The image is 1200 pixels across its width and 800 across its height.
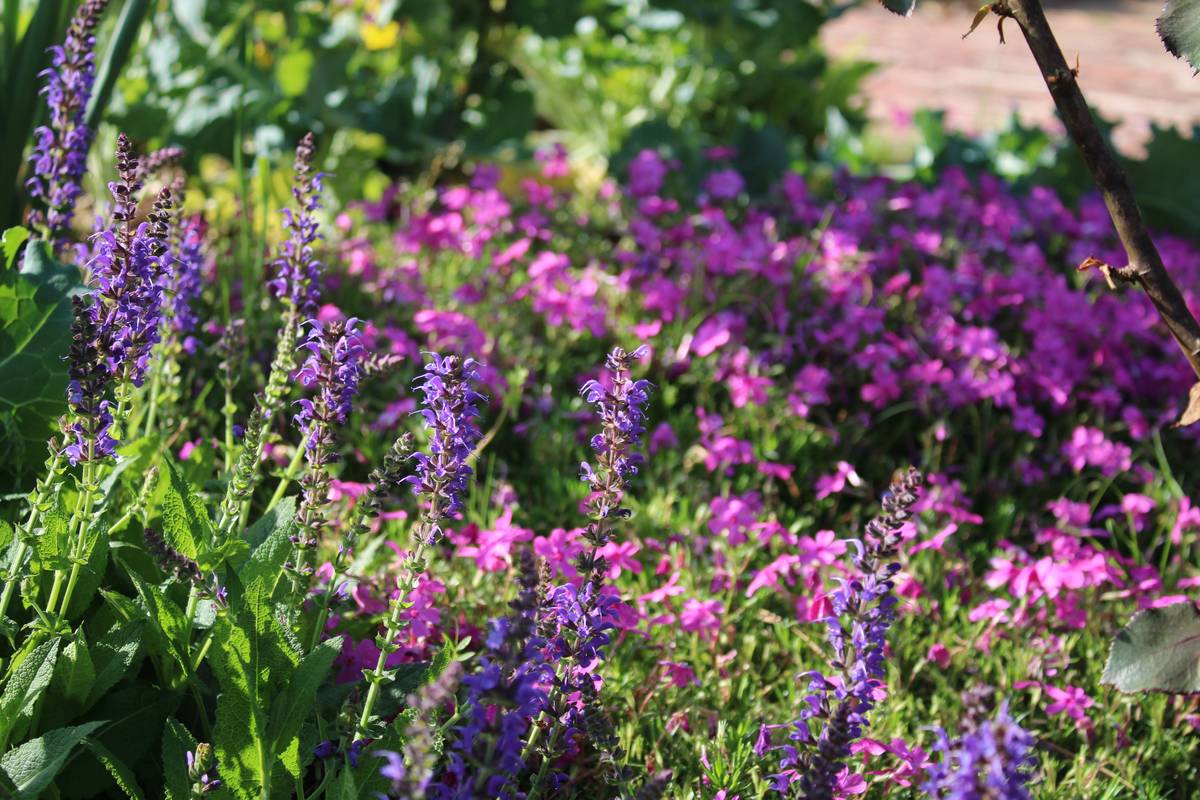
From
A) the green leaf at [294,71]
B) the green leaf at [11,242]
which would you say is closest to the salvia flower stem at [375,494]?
the green leaf at [11,242]

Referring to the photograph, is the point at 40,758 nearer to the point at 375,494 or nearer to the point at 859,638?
the point at 375,494

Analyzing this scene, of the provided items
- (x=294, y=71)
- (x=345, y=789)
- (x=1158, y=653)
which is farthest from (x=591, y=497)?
(x=294, y=71)

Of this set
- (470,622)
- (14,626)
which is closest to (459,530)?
(470,622)

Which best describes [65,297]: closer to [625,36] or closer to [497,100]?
[497,100]

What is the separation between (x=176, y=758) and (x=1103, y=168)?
147 cm

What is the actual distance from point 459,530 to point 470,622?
1.38 feet

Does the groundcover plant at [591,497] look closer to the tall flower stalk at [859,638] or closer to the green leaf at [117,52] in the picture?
the tall flower stalk at [859,638]

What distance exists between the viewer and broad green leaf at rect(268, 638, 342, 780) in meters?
1.50

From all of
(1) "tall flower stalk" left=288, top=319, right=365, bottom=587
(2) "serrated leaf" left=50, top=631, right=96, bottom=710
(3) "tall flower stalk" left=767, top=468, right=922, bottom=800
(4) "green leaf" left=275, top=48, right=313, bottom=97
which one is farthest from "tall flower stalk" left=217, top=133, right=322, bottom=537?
(4) "green leaf" left=275, top=48, right=313, bottom=97

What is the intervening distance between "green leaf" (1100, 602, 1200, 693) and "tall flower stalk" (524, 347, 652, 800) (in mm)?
910

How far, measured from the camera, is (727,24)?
485 centimetres

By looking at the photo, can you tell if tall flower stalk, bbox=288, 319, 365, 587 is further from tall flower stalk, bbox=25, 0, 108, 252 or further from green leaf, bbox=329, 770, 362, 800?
tall flower stalk, bbox=25, 0, 108, 252

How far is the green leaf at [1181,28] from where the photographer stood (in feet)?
5.82

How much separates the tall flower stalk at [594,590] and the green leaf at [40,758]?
515mm
